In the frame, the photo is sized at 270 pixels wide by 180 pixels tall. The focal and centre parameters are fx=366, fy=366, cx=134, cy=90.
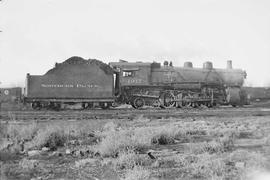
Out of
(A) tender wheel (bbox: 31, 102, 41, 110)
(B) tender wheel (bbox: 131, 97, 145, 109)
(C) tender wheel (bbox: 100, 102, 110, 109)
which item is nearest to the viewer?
(A) tender wheel (bbox: 31, 102, 41, 110)

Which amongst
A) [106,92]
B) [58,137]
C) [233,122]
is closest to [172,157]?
[58,137]

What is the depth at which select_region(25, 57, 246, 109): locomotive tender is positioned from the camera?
21.2m

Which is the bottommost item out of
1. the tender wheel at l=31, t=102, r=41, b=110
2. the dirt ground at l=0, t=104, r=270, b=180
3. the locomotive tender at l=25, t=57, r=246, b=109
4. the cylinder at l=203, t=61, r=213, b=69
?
the dirt ground at l=0, t=104, r=270, b=180

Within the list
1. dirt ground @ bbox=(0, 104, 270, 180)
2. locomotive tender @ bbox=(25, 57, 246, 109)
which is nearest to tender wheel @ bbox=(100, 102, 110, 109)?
locomotive tender @ bbox=(25, 57, 246, 109)

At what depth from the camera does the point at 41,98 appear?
20.9 m

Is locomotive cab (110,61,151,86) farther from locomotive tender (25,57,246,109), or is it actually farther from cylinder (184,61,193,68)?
cylinder (184,61,193,68)

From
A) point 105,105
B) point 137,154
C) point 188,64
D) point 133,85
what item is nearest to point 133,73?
point 133,85

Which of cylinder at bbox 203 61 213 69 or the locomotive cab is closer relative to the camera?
the locomotive cab

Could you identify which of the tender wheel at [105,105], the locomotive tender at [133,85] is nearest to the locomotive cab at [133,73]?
the locomotive tender at [133,85]

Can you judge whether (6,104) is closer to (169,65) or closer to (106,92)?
(106,92)

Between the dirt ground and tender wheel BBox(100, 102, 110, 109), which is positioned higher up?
tender wheel BBox(100, 102, 110, 109)

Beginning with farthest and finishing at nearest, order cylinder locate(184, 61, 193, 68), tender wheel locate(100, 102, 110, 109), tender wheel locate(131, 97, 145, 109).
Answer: cylinder locate(184, 61, 193, 68)
tender wheel locate(131, 97, 145, 109)
tender wheel locate(100, 102, 110, 109)

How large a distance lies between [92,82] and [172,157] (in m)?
14.1

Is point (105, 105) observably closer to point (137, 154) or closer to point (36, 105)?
point (36, 105)
